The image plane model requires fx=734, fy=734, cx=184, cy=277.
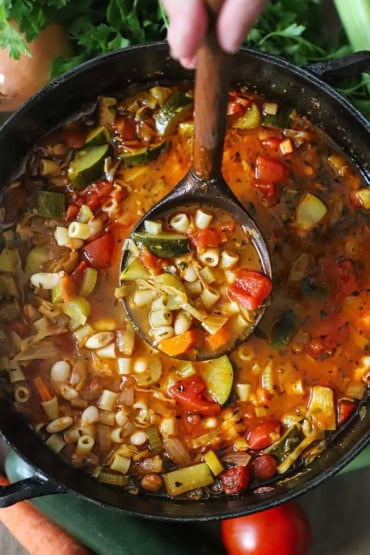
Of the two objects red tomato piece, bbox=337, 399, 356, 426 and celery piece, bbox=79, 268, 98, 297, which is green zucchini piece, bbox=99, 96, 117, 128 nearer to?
celery piece, bbox=79, 268, 98, 297

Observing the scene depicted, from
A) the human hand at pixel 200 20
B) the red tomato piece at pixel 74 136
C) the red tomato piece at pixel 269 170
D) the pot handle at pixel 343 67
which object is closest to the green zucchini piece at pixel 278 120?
the red tomato piece at pixel 269 170

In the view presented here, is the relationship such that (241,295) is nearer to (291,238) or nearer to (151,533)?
(291,238)

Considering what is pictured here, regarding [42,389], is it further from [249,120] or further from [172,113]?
[249,120]

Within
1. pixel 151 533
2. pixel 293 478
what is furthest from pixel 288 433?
pixel 151 533

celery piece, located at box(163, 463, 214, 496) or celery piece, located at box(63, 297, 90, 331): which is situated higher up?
celery piece, located at box(63, 297, 90, 331)

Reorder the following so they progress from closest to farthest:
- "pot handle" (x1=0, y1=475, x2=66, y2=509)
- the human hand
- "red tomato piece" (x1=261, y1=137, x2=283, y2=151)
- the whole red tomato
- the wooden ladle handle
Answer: the human hand < the wooden ladle handle < "pot handle" (x1=0, y1=475, x2=66, y2=509) < "red tomato piece" (x1=261, y1=137, x2=283, y2=151) < the whole red tomato

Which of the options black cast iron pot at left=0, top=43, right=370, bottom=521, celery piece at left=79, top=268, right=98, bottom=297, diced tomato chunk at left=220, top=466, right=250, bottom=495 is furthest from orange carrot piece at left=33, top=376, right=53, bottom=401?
diced tomato chunk at left=220, top=466, right=250, bottom=495
